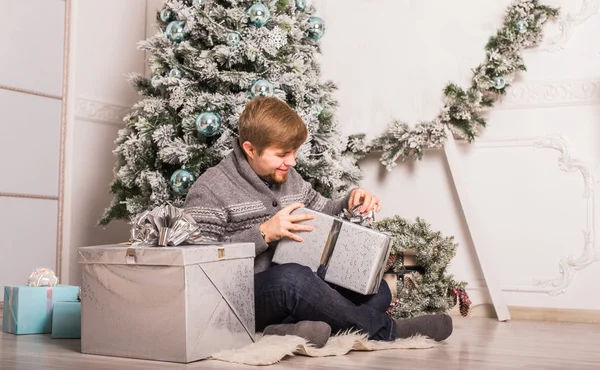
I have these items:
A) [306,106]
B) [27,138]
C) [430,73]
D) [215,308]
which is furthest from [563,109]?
[27,138]

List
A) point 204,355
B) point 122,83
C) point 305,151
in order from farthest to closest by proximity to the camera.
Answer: point 122,83 → point 305,151 → point 204,355

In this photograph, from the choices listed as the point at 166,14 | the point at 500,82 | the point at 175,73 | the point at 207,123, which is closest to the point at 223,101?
the point at 207,123

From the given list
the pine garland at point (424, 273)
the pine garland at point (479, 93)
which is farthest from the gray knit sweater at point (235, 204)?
the pine garland at point (479, 93)

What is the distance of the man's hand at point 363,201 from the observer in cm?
221

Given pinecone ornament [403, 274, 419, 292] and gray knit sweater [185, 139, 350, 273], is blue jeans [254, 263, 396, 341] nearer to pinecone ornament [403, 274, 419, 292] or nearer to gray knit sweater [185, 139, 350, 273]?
gray knit sweater [185, 139, 350, 273]

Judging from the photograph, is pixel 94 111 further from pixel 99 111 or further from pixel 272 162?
pixel 272 162

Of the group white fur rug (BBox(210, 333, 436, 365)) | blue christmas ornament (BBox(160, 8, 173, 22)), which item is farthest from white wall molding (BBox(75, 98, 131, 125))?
white fur rug (BBox(210, 333, 436, 365))

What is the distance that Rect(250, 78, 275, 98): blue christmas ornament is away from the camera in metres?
2.69

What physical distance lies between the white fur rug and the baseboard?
116 centimetres

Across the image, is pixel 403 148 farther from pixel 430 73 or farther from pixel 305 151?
pixel 305 151

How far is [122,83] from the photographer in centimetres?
374

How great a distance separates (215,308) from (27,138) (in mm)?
1883

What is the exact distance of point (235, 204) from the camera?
2.12m

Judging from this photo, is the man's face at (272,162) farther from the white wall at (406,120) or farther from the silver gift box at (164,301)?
the white wall at (406,120)
